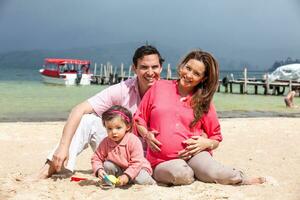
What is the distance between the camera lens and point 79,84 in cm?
3931

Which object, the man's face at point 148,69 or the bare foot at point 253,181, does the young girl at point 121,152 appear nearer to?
the man's face at point 148,69

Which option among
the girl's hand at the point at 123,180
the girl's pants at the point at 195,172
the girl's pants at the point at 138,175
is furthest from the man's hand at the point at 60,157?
the girl's pants at the point at 195,172

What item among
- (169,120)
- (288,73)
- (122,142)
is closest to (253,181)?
(169,120)

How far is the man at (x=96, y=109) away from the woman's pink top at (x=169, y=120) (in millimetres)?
210

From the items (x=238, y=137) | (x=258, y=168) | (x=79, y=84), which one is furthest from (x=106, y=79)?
(x=258, y=168)

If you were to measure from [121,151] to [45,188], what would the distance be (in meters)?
0.69

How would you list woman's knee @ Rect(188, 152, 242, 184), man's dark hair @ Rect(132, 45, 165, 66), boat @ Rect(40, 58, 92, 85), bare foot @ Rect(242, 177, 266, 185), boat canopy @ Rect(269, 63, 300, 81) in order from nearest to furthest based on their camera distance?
woman's knee @ Rect(188, 152, 242, 184)
bare foot @ Rect(242, 177, 266, 185)
man's dark hair @ Rect(132, 45, 165, 66)
boat canopy @ Rect(269, 63, 300, 81)
boat @ Rect(40, 58, 92, 85)

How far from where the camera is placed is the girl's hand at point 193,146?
3.86m

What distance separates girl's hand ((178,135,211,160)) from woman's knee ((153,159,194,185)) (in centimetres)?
6

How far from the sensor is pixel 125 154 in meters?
3.89

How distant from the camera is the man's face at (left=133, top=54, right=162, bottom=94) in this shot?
4105 millimetres

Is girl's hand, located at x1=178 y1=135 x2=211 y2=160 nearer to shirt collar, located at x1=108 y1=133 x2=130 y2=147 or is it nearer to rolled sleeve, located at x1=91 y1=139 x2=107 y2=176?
shirt collar, located at x1=108 y1=133 x2=130 y2=147

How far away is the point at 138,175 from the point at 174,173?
314 millimetres

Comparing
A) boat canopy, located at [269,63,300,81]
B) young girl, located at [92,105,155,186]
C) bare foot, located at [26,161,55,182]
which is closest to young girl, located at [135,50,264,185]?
young girl, located at [92,105,155,186]
